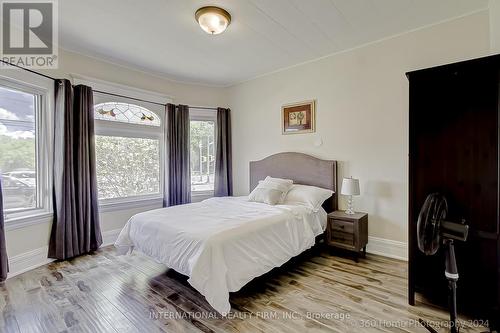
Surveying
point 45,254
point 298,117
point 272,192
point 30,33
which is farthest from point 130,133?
point 298,117

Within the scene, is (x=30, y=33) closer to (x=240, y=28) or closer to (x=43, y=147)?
(x=43, y=147)

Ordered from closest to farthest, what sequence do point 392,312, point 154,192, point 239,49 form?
1. point 392,312
2. point 239,49
3. point 154,192

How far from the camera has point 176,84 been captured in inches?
176

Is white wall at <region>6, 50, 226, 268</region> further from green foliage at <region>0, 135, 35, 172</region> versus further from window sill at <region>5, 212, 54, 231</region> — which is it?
green foliage at <region>0, 135, 35, 172</region>

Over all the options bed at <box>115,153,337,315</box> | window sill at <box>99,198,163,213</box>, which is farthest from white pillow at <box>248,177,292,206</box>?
window sill at <box>99,198,163,213</box>

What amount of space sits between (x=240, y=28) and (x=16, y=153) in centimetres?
297

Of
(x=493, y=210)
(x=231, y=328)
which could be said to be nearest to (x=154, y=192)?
(x=231, y=328)

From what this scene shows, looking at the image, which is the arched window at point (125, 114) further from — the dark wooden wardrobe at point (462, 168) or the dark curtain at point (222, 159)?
the dark wooden wardrobe at point (462, 168)

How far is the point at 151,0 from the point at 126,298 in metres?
2.75

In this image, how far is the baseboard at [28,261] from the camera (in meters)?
2.68

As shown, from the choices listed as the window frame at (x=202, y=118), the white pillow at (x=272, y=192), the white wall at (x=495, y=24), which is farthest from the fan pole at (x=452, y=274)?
the window frame at (x=202, y=118)

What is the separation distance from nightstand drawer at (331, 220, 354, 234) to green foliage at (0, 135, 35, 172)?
12.5 feet

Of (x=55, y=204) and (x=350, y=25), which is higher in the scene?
(x=350, y=25)

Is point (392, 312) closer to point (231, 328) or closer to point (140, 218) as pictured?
point (231, 328)
